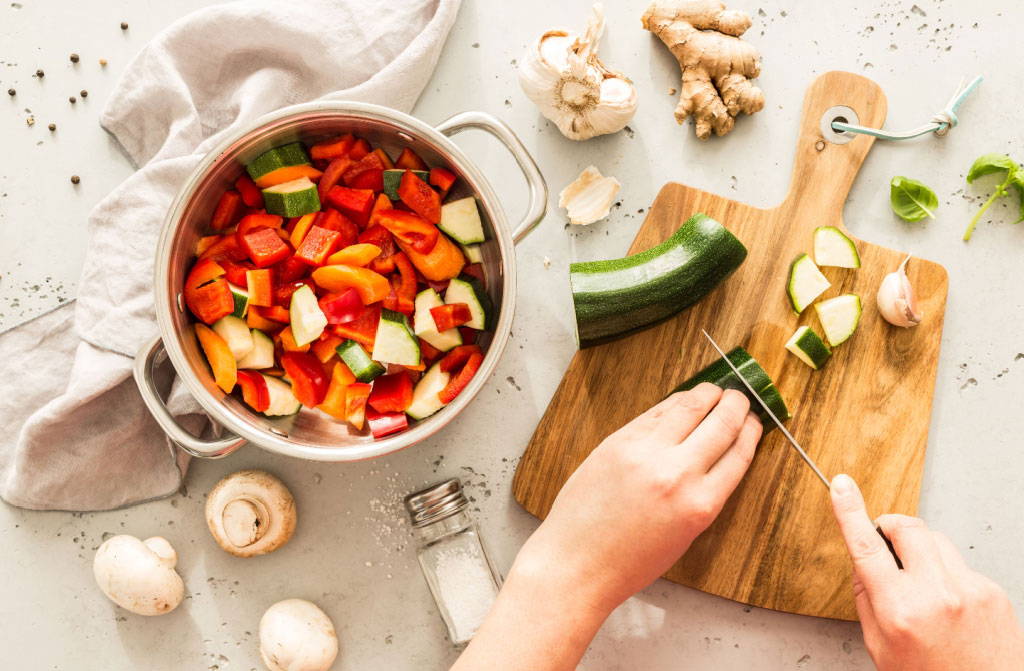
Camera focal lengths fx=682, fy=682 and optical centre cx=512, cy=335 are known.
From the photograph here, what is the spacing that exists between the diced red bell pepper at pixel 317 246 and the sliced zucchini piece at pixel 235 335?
0.22m

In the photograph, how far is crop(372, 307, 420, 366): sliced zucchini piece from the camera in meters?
1.60

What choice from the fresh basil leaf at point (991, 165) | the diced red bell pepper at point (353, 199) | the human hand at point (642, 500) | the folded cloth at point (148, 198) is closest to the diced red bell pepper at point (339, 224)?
the diced red bell pepper at point (353, 199)

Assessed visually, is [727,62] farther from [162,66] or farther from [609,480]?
[162,66]

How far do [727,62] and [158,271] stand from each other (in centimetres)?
151

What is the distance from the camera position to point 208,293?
5.17 ft

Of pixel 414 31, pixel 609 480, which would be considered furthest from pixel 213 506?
pixel 414 31

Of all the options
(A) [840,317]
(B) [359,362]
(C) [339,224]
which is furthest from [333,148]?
(A) [840,317]

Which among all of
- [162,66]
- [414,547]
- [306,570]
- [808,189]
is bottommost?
[306,570]

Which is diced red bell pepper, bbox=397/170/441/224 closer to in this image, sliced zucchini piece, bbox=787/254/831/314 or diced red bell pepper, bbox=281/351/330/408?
diced red bell pepper, bbox=281/351/330/408

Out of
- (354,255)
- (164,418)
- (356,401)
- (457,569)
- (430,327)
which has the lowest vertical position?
(457,569)

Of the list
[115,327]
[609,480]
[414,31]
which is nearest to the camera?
[609,480]

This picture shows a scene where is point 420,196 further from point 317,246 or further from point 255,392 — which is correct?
point 255,392

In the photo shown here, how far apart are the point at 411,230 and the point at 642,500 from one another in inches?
32.5

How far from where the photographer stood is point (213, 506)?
1.83 m
